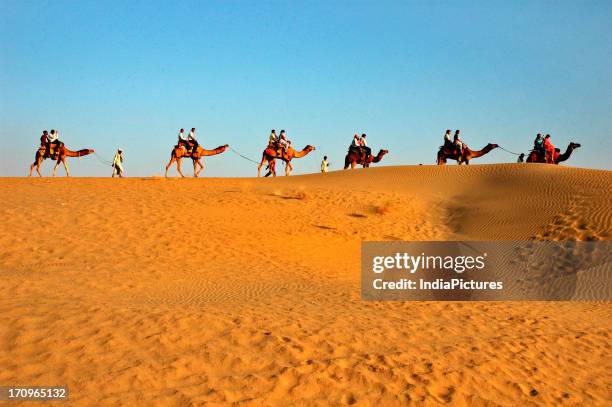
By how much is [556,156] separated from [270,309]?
72.5 ft

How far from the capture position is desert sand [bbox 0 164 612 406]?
575 cm

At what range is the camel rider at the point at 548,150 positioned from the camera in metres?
25.5

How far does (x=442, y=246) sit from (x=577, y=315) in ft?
19.5

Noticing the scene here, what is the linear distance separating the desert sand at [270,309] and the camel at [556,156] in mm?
5719

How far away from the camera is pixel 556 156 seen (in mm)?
25844

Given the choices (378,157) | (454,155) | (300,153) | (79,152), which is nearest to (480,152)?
(454,155)

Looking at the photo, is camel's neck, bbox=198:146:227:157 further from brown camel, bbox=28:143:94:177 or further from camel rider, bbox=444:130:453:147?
camel rider, bbox=444:130:453:147

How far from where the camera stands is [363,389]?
18.7 feet

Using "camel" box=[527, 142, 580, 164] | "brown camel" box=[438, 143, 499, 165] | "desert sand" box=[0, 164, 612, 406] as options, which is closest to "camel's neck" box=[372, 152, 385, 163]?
"brown camel" box=[438, 143, 499, 165]

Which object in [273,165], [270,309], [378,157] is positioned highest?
[378,157]

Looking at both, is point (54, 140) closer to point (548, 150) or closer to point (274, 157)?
point (274, 157)

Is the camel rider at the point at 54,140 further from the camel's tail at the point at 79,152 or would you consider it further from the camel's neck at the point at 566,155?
the camel's neck at the point at 566,155

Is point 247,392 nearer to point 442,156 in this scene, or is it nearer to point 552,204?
point 552,204

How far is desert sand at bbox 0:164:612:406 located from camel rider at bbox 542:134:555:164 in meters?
5.61
